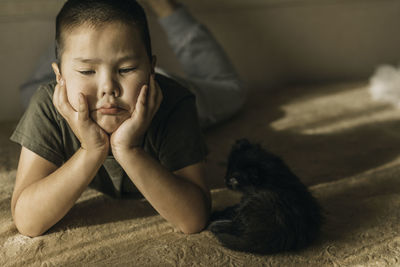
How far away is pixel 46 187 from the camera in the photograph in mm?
841

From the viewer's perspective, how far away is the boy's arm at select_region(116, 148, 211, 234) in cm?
82

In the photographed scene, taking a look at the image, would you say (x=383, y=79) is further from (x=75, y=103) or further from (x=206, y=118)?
(x=75, y=103)

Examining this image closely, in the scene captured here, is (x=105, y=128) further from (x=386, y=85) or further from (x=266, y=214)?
(x=386, y=85)

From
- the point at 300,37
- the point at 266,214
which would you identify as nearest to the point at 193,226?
the point at 266,214

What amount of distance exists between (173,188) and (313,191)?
410mm

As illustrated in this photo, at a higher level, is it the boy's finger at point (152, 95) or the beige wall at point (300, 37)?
the boy's finger at point (152, 95)

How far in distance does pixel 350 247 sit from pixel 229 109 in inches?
32.9

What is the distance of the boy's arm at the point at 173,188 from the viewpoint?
816mm

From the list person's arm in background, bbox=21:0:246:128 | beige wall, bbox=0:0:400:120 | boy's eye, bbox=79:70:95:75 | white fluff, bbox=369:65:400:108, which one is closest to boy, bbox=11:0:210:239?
boy's eye, bbox=79:70:95:75

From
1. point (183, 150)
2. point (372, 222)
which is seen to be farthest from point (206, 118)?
point (372, 222)

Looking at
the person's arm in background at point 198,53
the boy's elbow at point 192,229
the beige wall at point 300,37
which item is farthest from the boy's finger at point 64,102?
the beige wall at point 300,37

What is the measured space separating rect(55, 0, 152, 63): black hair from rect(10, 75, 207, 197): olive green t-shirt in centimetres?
15

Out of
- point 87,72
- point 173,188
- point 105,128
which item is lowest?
point 173,188

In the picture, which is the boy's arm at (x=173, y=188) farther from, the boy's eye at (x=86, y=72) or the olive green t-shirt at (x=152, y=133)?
the boy's eye at (x=86, y=72)
